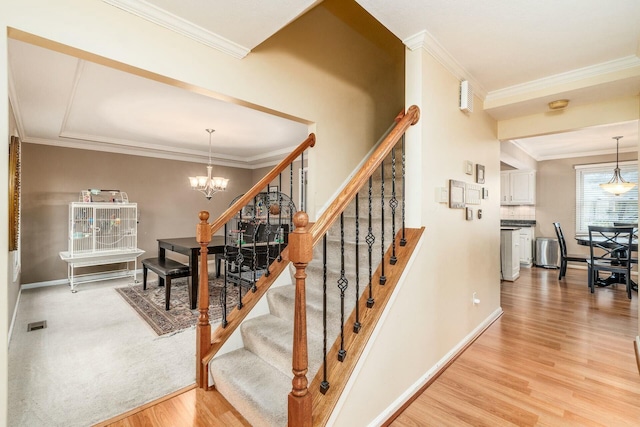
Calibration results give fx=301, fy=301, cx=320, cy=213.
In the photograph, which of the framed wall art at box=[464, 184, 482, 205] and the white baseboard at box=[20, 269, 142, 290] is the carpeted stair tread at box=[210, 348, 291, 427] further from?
the white baseboard at box=[20, 269, 142, 290]

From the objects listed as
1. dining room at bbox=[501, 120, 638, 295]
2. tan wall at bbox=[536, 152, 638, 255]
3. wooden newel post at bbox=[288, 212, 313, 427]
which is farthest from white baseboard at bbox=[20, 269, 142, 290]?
tan wall at bbox=[536, 152, 638, 255]

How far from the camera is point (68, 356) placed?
103 inches

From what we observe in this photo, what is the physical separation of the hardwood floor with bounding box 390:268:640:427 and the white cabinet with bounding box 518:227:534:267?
109 inches

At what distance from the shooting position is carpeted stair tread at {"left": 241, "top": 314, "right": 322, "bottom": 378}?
73.7 inches

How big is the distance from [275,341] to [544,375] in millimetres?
2094

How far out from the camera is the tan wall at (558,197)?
21.3ft

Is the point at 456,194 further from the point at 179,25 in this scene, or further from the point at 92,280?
the point at 92,280

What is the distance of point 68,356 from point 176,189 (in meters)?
4.33

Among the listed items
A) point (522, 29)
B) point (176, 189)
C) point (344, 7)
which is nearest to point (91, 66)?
point (344, 7)

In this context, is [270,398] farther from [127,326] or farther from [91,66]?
[91,66]

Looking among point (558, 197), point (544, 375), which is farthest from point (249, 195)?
point (558, 197)

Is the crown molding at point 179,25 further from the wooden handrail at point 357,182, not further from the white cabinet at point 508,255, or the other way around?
the white cabinet at point 508,255

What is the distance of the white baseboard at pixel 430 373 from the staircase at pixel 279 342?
0.51 m

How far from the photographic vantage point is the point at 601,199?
245 inches
